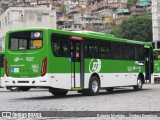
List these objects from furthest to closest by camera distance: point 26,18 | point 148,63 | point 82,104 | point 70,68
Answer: point 26,18
point 148,63
point 70,68
point 82,104

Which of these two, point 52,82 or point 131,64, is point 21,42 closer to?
point 52,82

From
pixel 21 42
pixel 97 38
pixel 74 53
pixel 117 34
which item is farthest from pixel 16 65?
pixel 117 34

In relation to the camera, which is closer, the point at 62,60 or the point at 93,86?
the point at 62,60

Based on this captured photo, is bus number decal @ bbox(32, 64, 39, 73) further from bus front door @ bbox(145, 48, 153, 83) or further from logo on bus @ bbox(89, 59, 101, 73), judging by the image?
bus front door @ bbox(145, 48, 153, 83)

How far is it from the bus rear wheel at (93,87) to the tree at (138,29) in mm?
92441

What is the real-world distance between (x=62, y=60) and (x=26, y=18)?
56259 millimetres

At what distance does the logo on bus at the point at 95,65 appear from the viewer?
23.3m

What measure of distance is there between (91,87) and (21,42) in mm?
4375

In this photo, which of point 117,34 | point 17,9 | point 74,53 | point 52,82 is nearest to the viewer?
point 52,82

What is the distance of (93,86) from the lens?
23516mm

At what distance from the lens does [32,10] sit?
77500 mm

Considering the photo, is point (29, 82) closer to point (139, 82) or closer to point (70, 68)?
point (70, 68)

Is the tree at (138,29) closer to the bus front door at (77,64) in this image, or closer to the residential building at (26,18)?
the residential building at (26,18)

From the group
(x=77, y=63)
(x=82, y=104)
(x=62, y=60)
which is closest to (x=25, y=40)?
(x=62, y=60)
